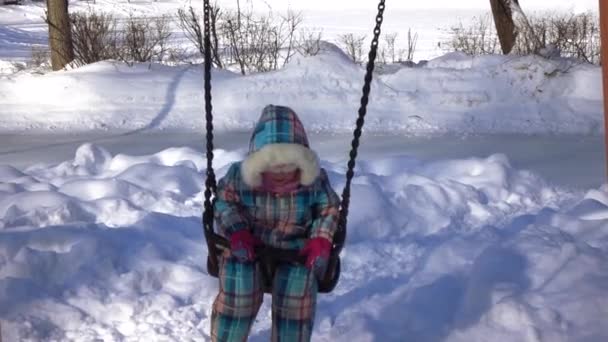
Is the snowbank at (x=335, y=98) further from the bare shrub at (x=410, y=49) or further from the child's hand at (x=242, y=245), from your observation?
the child's hand at (x=242, y=245)

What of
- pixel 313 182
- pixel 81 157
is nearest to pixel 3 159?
pixel 81 157

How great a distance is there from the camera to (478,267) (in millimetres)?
4953

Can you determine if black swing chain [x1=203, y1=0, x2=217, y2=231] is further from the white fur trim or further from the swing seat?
the white fur trim

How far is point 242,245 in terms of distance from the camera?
3.50 m

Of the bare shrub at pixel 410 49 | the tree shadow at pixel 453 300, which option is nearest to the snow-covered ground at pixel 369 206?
the tree shadow at pixel 453 300

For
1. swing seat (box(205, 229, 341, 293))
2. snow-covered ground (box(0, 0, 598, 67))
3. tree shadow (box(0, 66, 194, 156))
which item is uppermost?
swing seat (box(205, 229, 341, 293))

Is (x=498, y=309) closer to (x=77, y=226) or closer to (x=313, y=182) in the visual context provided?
(x=313, y=182)

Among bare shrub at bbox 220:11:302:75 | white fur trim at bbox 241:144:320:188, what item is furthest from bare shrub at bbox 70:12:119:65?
white fur trim at bbox 241:144:320:188

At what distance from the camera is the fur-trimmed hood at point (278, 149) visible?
3.54 metres

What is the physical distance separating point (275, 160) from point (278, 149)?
43 millimetres

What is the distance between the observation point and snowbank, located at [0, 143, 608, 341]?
4.49m

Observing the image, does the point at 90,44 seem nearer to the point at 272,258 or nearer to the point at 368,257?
the point at 368,257

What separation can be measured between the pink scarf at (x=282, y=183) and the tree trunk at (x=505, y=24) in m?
11.2

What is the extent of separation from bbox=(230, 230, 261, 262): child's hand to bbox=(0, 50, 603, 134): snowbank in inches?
283
